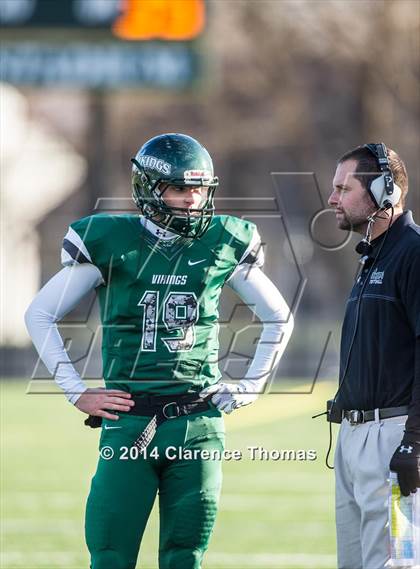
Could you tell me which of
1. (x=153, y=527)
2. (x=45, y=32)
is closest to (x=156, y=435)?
(x=153, y=527)

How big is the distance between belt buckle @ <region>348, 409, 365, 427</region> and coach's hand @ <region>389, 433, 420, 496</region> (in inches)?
9.4

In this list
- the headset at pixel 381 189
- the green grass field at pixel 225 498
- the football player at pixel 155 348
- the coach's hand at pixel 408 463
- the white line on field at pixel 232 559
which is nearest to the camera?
the coach's hand at pixel 408 463

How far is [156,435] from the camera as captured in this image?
4.26 meters

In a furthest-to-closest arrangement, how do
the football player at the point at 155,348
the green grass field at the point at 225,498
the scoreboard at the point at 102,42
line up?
the scoreboard at the point at 102,42 < the green grass field at the point at 225,498 < the football player at the point at 155,348

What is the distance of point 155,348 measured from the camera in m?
4.32

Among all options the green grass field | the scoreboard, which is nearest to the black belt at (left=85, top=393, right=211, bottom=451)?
the green grass field

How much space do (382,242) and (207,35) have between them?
35.2ft

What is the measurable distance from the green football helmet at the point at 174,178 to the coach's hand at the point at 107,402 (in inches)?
23.3

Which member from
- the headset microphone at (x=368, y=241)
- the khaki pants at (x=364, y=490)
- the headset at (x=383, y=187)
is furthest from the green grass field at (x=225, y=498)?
the headset at (x=383, y=187)

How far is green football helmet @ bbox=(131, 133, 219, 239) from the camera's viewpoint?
14.3 ft

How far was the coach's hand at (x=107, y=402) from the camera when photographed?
14.1ft

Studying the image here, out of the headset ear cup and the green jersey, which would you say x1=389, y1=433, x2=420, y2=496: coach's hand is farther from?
the headset ear cup

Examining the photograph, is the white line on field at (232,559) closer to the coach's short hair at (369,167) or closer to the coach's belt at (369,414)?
the coach's belt at (369,414)

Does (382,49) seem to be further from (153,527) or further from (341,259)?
(153,527)
